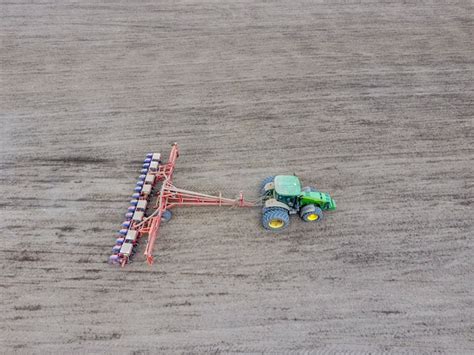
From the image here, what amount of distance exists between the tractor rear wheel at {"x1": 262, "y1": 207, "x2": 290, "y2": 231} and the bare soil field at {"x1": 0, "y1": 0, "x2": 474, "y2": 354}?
227mm

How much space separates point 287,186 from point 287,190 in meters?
0.14

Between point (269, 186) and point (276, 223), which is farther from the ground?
point (269, 186)

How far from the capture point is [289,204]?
26.0ft

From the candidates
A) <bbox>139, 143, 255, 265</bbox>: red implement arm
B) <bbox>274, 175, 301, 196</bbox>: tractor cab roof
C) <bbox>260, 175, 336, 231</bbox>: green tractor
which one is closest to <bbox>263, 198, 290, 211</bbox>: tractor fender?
<bbox>260, 175, 336, 231</bbox>: green tractor

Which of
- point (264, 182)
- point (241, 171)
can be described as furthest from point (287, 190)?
point (241, 171)

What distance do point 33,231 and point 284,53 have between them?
10.5 metres

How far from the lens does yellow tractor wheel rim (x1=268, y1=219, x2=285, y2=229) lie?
776 cm

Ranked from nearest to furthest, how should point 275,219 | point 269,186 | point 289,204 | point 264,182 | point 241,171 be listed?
1. point 275,219
2. point 289,204
3. point 269,186
4. point 264,182
5. point 241,171

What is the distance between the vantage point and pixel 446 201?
334 inches

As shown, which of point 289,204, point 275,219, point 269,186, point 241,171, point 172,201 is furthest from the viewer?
point 241,171

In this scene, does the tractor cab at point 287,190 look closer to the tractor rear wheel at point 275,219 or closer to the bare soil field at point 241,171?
the tractor rear wheel at point 275,219

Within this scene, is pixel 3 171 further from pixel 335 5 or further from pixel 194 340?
pixel 335 5

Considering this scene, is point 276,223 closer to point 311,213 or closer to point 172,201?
point 311,213

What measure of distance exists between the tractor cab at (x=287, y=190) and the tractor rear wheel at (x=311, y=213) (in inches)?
9.3
